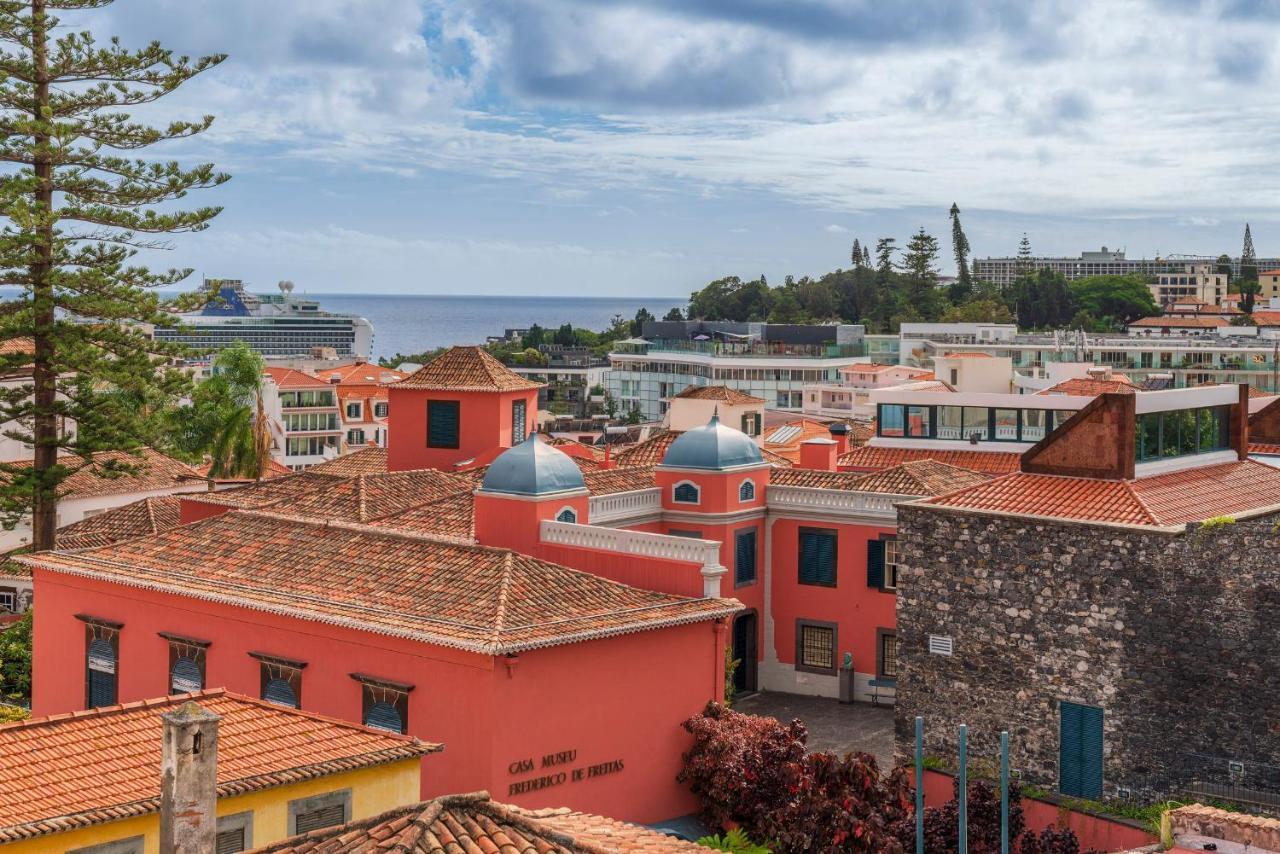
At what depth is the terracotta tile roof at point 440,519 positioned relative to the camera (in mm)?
28428

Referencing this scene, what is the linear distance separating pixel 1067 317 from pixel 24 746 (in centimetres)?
12619

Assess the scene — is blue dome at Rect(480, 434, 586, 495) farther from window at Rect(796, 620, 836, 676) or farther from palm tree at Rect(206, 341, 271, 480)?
palm tree at Rect(206, 341, 271, 480)

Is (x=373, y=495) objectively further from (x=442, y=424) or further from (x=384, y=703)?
(x=384, y=703)

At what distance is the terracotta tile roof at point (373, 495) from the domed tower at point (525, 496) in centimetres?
299

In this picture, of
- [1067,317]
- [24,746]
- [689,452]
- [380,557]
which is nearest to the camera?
[24,746]

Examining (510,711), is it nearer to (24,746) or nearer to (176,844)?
(24,746)

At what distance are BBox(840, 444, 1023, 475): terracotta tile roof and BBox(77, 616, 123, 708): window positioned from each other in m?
17.7

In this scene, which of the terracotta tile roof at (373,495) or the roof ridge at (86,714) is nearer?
the roof ridge at (86,714)

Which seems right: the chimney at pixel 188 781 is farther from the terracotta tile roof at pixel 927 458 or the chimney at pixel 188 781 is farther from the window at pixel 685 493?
the terracotta tile roof at pixel 927 458

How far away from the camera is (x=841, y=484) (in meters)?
33.4

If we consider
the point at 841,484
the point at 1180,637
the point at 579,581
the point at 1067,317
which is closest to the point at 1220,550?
the point at 1180,637

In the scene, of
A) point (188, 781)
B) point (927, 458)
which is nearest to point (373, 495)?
point (927, 458)

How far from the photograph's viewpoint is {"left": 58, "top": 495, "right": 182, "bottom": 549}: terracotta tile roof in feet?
120

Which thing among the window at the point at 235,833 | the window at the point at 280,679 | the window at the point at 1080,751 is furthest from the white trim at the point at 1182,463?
the window at the point at 235,833
